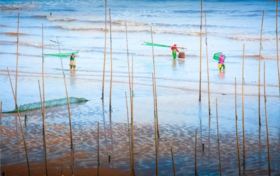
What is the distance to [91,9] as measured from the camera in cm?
3519

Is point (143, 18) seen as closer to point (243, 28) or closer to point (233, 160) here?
point (243, 28)

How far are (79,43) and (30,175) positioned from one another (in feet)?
44.6

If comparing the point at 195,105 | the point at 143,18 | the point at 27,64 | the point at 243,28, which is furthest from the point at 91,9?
the point at 195,105

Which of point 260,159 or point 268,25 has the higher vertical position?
point 268,25

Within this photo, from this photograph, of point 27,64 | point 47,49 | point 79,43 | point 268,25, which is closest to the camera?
point 27,64

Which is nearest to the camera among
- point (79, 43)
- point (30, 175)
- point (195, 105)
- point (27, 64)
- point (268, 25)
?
point (30, 175)

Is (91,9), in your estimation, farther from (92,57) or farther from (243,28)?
(92,57)

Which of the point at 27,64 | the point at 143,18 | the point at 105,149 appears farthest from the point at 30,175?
the point at 143,18

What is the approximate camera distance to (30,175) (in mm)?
4910

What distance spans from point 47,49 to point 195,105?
8870 mm

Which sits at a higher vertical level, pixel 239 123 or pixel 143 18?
pixel 143 18

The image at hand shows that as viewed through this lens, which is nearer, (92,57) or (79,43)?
(92,57)

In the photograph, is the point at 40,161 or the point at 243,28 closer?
the point at 40,161

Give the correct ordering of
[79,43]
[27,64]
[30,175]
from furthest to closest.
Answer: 1. [79,43]
2. [27,64]
3. [30,175]
